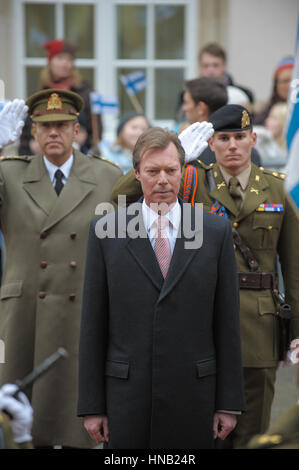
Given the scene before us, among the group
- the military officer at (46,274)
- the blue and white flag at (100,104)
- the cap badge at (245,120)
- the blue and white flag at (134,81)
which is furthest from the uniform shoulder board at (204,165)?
the blue and white flag at (134,81)

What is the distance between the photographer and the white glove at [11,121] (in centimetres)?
498

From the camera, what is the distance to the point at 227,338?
373 centimetres

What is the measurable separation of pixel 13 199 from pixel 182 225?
1612 mm

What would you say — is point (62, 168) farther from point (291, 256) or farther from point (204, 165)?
point (291, 256)

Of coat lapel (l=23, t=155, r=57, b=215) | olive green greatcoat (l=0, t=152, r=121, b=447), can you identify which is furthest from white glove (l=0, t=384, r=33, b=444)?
coat lapel (l=23, t=155, r=57, b=215)

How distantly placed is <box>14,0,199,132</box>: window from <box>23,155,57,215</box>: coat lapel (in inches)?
237

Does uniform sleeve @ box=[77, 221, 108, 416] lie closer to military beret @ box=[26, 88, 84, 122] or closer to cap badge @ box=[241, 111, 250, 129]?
cap badge @ box=[241, 111, 250, 129]

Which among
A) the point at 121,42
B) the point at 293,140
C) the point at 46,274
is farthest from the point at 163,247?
the point at 121,42

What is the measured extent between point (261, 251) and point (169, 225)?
814 mm

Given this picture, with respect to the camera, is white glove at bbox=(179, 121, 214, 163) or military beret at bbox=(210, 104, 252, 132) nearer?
white glove at bbox=(179, 121, 214, 163)

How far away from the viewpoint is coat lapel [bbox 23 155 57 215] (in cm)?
509

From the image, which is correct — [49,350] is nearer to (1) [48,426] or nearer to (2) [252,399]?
(1) [48,426]

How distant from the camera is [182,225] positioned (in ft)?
12.2

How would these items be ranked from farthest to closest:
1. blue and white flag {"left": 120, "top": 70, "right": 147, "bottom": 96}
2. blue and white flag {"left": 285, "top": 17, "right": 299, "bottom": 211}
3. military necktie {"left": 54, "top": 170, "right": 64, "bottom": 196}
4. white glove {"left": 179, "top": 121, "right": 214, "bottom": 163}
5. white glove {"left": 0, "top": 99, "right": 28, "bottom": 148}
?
1. blue and white flag {"left": 120, "top": 70, "right": 147, "bottom": 96}
2. military necktie {"left": 54, "top": 170, "right": 64, "bottom": 196}
3. white glove {"left": 0, "top": 99, "right": 28, "bottom": 148}
4. white glove {"left": 179, "top": 121, "right": 214, "bottom": 163}
5. blue and white flag {"left": 285, "top": 17, "right": 299, "bottom": 211}
